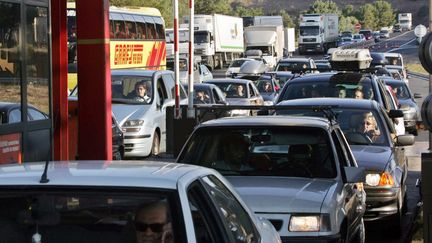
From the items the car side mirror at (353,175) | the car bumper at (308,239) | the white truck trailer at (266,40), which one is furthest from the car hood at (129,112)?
the white truck trailer at (266,40)

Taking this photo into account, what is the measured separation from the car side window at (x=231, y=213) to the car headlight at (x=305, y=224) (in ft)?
6.41

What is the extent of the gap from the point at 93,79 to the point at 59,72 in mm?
382

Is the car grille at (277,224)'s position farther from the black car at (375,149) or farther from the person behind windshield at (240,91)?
the person behind windshield at (240,91)

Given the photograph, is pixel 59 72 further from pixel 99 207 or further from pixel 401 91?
pixel 401 91

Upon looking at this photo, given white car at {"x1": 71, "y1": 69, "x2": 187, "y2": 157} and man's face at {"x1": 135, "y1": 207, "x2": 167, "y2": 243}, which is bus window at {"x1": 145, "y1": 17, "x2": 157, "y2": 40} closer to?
white car at {"x1": 71, "y1": 69, "x2": 187, "y2": 157}

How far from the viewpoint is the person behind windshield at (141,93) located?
18.1m

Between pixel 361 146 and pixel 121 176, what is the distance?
24.4 feet

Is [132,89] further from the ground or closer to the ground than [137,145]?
further from the ground

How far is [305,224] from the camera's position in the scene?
284 inches

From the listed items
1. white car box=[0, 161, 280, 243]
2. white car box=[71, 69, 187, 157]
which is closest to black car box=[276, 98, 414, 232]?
white car box=[0, 161, 280, 243]

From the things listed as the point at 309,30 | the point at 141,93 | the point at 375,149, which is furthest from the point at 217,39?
the point at 375,149

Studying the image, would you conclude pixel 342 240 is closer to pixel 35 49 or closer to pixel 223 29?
pixel 35 49

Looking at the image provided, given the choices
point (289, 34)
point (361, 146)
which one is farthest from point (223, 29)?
point (361, 146)

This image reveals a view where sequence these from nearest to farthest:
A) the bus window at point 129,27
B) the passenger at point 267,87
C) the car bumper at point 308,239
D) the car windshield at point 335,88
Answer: the car bumper at point 308,239 → the car windshield at point 335,88 → the passenger at point 267,87 → the bus window at point 129,27
